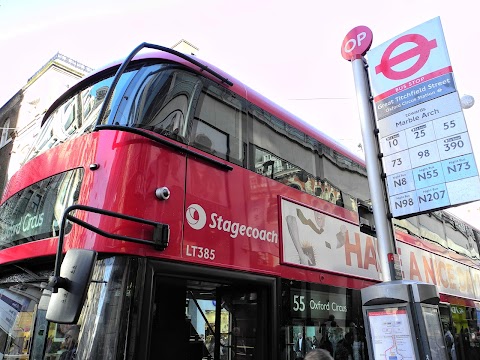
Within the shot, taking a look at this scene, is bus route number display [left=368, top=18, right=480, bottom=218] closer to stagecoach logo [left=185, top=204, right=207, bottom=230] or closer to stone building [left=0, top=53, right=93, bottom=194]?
stagecoach logo [left=185, top=204, right=207, bottom=230]

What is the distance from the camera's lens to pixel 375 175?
367 cm

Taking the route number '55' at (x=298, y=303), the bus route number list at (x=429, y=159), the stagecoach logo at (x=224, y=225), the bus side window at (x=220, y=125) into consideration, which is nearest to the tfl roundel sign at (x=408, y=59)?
the bus route number list at (x=429, y=159)

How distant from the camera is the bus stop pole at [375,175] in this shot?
333 centimetres

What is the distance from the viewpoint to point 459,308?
25.6 feet

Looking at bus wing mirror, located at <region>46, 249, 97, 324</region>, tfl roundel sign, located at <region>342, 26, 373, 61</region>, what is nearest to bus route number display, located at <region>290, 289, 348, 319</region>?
bus wing mirror, located at <region>46, 249, 97, 324</region>

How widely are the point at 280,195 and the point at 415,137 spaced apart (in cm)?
154

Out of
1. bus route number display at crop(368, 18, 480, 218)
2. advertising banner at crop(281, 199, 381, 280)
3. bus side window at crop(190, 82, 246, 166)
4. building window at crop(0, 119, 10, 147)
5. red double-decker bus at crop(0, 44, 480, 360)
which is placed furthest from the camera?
building window at crop(0, 119, 10, 147)

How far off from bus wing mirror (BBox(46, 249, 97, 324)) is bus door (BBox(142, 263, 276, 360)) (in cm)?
100

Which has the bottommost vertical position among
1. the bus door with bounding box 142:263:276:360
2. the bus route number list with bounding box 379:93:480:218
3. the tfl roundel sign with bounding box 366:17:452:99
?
the bus door with bounding box 142:263:276:360

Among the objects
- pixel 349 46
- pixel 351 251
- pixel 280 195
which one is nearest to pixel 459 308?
pixel 351 251

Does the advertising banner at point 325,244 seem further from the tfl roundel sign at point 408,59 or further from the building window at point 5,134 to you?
the building window at point 5,134

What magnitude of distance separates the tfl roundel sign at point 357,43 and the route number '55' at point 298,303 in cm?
254

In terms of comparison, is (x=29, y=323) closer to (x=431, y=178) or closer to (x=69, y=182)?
(x=69, y=182)

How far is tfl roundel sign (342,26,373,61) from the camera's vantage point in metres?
4.04
